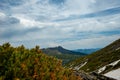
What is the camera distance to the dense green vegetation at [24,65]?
462 inches

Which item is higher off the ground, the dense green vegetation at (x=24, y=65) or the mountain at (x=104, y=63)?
the dense green vegetation at (x=24, y=65)

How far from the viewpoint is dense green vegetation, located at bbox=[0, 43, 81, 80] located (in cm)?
1173

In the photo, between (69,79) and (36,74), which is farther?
(69,79)

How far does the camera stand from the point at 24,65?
471 inches

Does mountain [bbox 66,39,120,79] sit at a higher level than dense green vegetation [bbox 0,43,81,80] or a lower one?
lower

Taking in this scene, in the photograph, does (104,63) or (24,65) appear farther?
(104,63)

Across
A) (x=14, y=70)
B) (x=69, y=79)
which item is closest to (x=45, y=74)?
(x=14, y=70)

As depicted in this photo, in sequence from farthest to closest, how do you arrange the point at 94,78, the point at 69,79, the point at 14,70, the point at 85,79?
the point at 94,78 < the point at 85,79 < the point at 69,79 < the point at 14,70

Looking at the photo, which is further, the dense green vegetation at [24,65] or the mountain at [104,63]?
the mountain at [104,63]

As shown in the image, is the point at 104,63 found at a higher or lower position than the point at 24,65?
lower

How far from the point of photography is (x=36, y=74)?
42.4 feet

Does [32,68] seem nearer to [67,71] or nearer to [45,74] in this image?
[45,74]

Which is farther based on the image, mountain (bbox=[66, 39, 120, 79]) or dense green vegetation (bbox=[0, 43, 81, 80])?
mountain (bbox=[66, 39, 120, 79])

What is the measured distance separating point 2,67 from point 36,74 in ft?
5.53
